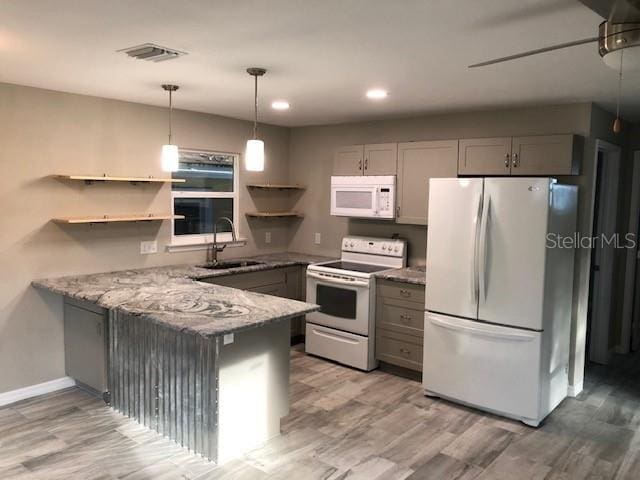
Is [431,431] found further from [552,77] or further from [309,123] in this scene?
[309,123]

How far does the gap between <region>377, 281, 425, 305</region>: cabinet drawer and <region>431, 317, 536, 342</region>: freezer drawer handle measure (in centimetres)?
35

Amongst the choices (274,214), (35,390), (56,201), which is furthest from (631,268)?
(35,390)

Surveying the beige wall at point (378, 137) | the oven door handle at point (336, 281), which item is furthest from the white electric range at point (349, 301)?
the beige wall at point (378, 137)

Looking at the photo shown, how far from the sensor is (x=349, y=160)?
4.95 m

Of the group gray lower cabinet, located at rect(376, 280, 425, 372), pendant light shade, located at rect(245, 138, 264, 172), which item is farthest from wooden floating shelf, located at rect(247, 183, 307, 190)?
pendant light shade, located at rect(245, 138, 264, 172)

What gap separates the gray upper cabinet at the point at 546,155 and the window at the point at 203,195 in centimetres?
276

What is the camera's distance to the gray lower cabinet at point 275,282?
14.8ft

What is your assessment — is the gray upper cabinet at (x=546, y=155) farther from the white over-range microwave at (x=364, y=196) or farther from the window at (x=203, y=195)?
the window at (x=203, y=195)

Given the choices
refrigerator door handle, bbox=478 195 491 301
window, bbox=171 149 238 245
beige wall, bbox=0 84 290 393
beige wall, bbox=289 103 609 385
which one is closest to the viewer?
refrigerator door handle, bbox=478 195 491 301

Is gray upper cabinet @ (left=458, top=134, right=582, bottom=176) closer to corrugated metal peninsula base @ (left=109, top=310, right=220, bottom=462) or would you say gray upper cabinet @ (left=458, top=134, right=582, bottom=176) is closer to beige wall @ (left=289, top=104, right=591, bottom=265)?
beige wall @ (left=289, top=104, right=591, bottom=265)

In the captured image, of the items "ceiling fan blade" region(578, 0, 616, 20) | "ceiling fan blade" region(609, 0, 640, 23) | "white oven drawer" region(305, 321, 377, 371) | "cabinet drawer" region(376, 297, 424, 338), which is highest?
"ceiling fan blade" region(578, 0, 616, 20)

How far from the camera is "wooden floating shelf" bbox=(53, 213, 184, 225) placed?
12.5 feet

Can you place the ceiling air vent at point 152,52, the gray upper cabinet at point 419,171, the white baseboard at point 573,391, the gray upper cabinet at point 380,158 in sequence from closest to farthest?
the ceiling air vent at point 152,52, the white baseboard at point 573,391, the gray upper cabinet at point 419,171, the gray upper cabinet at point 380,158

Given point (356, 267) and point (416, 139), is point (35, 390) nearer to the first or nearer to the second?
point (356, 267)
